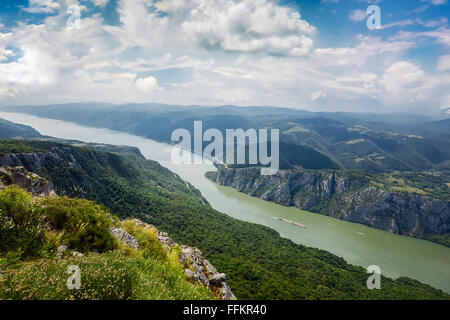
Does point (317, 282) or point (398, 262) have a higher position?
point (317, 282)

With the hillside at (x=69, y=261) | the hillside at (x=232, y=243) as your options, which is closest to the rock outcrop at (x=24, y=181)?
the hillside at (x=69, y=261)

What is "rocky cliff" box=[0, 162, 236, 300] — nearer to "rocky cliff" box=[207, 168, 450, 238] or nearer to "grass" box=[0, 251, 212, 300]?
"grass" box=[0, 251, 212, 300]

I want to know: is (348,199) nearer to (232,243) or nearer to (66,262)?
(232,243)

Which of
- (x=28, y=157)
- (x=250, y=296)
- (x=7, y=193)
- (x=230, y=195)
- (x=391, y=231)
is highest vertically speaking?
(x=7, y=193)

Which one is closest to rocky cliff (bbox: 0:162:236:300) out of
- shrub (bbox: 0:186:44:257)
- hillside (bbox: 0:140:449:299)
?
shrub (bbox: 0:186:44:257)

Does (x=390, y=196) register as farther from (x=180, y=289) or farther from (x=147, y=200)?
(x=180, y=289)
